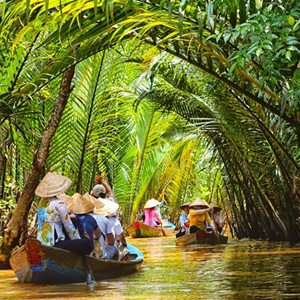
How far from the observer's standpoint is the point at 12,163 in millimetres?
A: 16062

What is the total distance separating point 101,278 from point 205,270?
81.0 inches

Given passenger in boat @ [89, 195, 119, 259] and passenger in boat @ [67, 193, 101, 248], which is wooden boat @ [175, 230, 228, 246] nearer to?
passenger in boat @ [89, 195, 119, 259]

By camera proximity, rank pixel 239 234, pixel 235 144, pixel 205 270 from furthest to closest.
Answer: pixel 239 234 < pixel 235 144 < pixel 205 270

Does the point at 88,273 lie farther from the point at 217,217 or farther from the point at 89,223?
the point at 217,217

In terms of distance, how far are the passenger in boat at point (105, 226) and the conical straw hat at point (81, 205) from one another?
56cm

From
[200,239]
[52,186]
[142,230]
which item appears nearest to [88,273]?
[52,186]

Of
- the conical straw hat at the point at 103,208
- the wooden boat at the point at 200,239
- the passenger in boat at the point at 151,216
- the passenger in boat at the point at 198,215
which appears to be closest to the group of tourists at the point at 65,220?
the conical straw hat at the point at 103,208

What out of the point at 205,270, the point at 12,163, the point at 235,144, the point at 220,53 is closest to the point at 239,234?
the point at 235,144

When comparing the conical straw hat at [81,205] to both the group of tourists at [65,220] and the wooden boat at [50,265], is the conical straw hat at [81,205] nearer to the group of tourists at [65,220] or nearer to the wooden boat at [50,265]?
the group of tourists at [65,220]

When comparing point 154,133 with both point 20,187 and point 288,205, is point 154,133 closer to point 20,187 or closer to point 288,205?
point 288,205

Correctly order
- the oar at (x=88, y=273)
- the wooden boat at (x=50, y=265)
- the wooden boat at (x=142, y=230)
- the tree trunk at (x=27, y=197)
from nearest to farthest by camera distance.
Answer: the wooden boat at (x=50, y=265) < the oar at (x=88, y=273) < the tree trunk at (x=27, y=197) < the wooden boat at (x=142, y=230)

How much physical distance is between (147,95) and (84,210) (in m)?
4.70

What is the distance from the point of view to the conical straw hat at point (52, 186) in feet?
32.3

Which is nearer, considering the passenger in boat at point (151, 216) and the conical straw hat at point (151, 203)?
the conical straw hat at point (151, 203)
